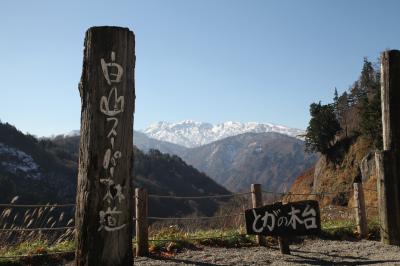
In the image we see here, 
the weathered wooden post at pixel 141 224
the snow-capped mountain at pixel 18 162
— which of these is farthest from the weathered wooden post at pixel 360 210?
the snow-capped mountain at pixel 18 162

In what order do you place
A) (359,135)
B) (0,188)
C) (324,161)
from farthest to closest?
1. (0,188)
2. (324,161)
3. (359,135)

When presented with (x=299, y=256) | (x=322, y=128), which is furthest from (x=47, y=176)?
(x=299, y=256)

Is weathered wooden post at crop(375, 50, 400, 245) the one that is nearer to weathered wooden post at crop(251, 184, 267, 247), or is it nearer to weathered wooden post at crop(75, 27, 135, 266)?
weathered wooden post at crop(251, 184, 267, 247)

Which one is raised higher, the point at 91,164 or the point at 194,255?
the point at 91,164

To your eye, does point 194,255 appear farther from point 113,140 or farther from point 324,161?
point 324,161

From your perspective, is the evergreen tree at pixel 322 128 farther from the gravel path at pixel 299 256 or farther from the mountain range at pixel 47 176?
the gravel path at pixel 299 256

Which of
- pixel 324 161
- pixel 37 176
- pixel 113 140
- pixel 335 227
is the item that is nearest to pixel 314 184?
pixel 324 161

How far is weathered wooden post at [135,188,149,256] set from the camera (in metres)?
7.43

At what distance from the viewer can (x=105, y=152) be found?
424cm

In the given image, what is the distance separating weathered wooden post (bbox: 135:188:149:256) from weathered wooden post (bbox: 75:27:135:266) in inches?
124

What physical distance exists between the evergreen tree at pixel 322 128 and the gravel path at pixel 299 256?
3195cm

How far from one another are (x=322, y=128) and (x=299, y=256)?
3359 centimetres

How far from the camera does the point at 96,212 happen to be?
4172 millimetres

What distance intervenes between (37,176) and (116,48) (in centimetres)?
6806
